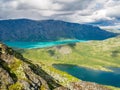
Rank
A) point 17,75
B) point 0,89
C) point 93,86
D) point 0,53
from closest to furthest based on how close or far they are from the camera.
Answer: point 93,86
point 0,89
point 17,75
point 0,53

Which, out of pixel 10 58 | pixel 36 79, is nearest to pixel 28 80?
pixel 36 79

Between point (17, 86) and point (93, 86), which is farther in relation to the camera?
point (17, 86)

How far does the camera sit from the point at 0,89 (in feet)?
486

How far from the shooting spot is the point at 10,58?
623 ft

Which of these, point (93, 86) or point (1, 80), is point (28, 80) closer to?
point (1, 80)

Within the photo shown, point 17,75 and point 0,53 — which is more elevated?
point 0,53

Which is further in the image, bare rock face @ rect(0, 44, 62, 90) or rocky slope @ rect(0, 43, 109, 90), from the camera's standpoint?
bare rock face @ rect(0, 44, 62, 90)

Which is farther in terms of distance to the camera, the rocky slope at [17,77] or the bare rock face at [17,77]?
the bare rock face at [17,77]

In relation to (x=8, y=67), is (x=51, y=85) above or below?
below

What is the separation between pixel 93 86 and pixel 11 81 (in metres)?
72.7

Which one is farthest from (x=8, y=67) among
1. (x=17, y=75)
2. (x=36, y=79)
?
(x=36, y=79)

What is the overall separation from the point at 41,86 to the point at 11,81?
19.2 meters

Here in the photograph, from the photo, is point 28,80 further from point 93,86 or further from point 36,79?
point 93,86

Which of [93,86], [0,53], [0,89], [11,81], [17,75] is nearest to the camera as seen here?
[93,86]
